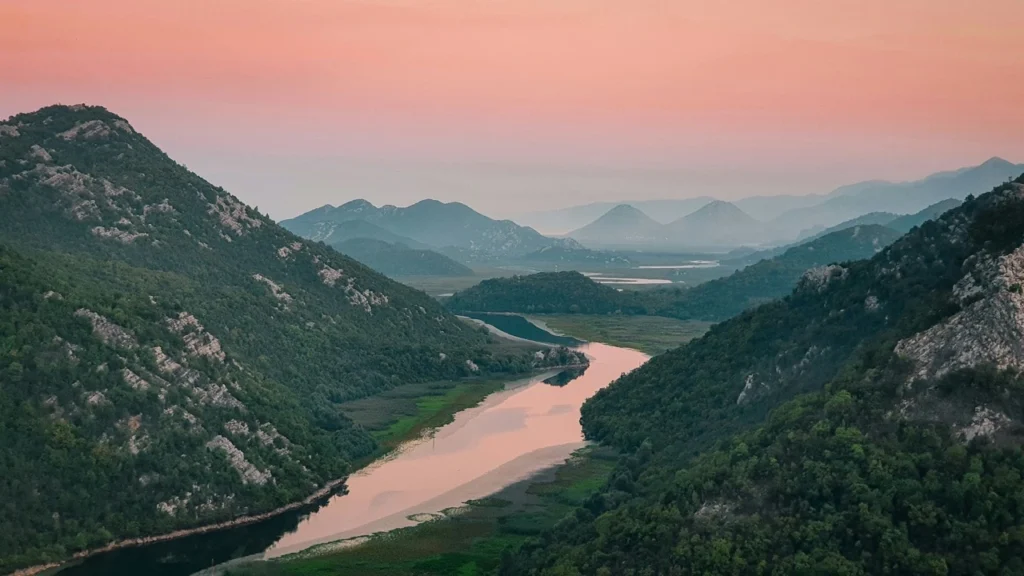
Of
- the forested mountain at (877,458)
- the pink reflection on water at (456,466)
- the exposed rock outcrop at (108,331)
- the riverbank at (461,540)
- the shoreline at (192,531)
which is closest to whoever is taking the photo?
the forested mountain at (877,458)

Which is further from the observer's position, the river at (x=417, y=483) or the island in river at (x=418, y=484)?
the river at (x=417, y=483)

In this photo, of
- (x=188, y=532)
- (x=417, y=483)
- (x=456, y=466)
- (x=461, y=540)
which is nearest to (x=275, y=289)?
(x=456, y=466)

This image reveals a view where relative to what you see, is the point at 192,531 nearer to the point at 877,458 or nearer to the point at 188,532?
the point at 188,532

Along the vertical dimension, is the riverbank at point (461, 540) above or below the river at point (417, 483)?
below

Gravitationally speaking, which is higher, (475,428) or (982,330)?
(982,330)

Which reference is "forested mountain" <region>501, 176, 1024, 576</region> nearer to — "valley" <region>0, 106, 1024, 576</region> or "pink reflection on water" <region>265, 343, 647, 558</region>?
"valley" <region>0, 106, 1024, 576</region>

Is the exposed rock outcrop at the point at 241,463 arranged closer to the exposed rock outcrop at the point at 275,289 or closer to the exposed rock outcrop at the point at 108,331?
the exposed rock outcrop at the point at 108,331

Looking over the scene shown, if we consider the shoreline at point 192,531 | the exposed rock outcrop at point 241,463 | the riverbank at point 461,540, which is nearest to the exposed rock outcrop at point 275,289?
the shoreline at point 192,531
